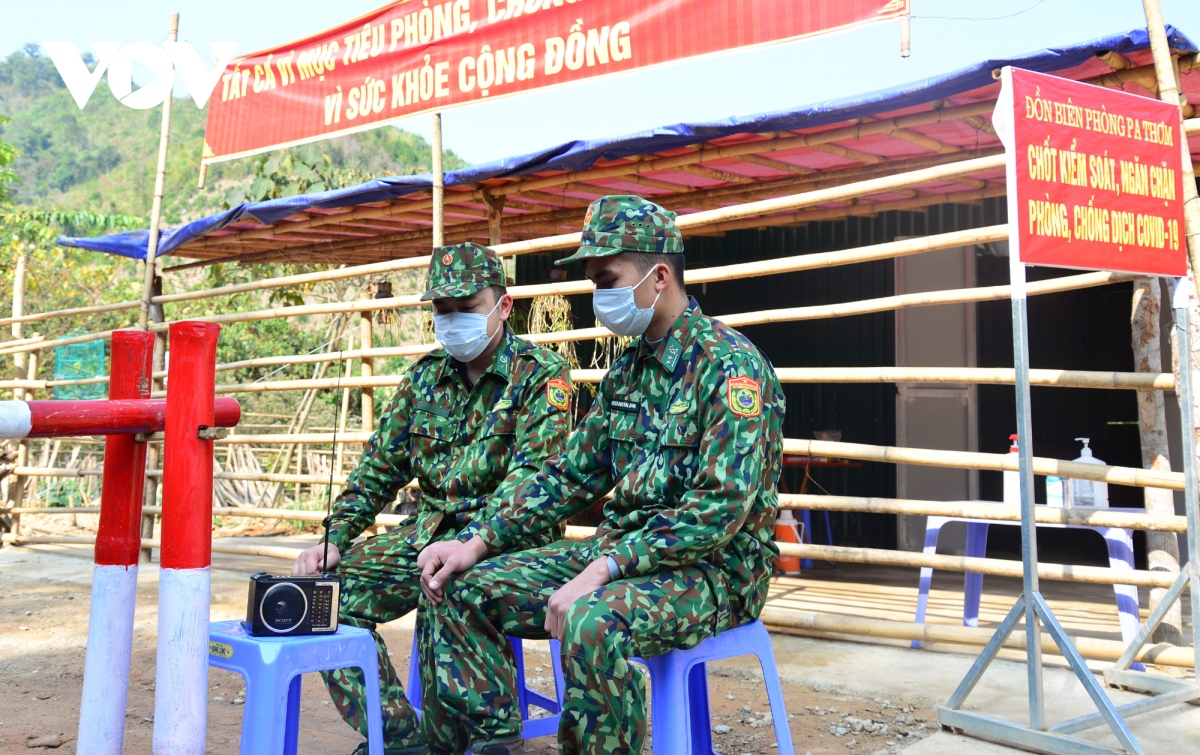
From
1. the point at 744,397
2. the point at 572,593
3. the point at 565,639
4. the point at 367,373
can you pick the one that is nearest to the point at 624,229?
the point at 744,397

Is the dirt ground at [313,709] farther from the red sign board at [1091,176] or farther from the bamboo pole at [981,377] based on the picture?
the red sign board at [1091,176]

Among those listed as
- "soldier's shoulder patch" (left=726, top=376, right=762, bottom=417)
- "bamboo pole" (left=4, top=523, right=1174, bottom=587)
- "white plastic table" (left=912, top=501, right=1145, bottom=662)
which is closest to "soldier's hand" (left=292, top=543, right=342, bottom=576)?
"soldier's shoulder patch" (left=726, top=376, right=762, bottom=417)

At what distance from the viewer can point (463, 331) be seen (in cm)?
295

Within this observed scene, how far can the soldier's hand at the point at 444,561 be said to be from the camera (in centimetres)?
246

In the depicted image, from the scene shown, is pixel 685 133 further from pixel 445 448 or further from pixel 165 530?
pixel 165 530

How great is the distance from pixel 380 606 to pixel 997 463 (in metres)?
2.40

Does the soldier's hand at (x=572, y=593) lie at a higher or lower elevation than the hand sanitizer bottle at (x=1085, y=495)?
lower

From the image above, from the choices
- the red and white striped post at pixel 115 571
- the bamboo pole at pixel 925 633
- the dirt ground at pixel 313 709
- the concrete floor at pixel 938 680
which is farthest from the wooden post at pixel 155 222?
the red and white striped post at pixel 115 571

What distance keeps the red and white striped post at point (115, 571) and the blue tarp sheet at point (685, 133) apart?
2.99 m

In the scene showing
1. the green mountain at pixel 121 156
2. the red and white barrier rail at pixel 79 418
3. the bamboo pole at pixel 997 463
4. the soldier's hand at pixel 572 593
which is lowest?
the soldier's hand at pixel 572 593

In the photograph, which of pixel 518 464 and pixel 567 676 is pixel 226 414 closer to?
pixel 567 676

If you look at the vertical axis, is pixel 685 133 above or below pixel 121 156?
below

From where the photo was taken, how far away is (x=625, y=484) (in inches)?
94.6

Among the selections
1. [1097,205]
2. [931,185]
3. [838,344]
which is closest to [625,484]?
[1097,205]
